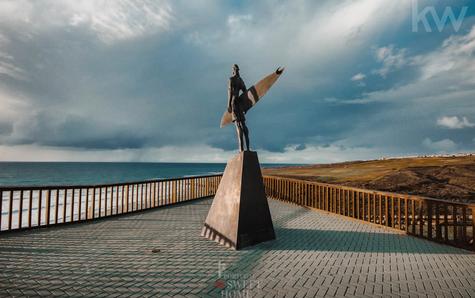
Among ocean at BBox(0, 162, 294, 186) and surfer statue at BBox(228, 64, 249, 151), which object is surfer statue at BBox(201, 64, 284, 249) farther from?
ocean at BBox(0, 162, 294, 186)

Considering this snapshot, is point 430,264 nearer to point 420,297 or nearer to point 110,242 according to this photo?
point 420,297

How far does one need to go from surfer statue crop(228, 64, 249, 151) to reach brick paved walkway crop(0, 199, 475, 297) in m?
3.12

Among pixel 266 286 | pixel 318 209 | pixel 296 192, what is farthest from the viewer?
pixel 296 192

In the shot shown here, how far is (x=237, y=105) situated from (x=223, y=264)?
4.34 metres

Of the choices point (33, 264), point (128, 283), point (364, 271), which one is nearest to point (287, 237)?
point (364, 271)

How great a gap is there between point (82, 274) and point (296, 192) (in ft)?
32.3

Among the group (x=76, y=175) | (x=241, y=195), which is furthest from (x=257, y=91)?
(x=76, y=175)

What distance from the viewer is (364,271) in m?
4.72

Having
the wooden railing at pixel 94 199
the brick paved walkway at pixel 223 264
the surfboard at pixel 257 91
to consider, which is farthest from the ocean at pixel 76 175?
the surfboard at pixel 257 91

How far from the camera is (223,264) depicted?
16.6 ft

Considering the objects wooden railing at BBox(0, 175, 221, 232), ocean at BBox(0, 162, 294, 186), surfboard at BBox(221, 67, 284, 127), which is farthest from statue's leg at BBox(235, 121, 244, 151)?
ocean at BBox(0, 162, 294, 186)

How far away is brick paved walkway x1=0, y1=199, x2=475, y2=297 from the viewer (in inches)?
157

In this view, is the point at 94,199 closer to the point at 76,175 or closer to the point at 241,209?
the point at 241,209

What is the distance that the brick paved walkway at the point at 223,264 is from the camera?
3977 millimetres
